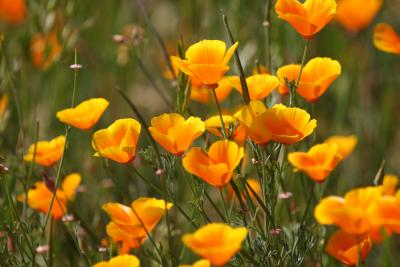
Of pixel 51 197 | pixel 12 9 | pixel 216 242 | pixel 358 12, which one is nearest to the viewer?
pixel 216 242

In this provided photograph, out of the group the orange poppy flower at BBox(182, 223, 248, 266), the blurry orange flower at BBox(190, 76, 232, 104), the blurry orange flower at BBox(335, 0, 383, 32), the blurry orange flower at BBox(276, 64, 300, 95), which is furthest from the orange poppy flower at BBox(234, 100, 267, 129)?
the blurry orange flower at BBox(335, 0, 383, 32)

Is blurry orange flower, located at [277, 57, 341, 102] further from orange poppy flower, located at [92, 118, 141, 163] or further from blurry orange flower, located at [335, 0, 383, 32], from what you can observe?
blurry orange flower, located at [335, 0, 383, 32]

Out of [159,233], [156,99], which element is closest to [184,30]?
[156,99]

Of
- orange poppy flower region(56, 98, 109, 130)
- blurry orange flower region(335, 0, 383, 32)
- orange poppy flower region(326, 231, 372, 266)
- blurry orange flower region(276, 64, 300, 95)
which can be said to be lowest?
orange poppy flower region(326, 231, 372, 266)

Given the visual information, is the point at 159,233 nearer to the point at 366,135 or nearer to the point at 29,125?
the point at 29,125

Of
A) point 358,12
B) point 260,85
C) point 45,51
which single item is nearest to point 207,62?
point 260,85

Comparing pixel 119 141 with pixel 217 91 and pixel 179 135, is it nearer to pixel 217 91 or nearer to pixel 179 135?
pixel 179 135
